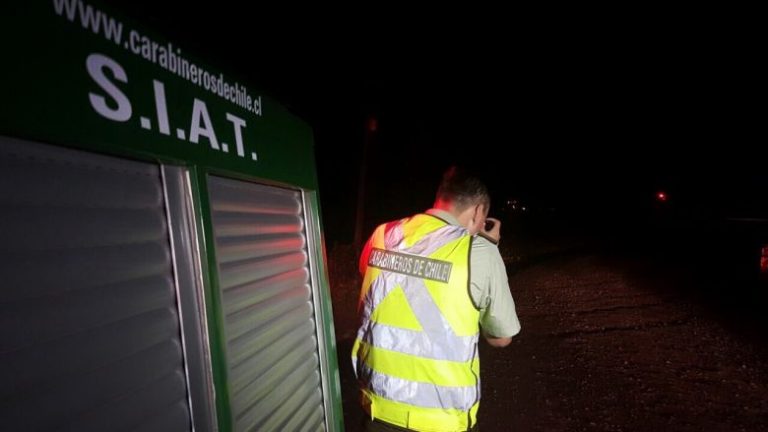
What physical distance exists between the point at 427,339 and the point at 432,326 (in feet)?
0.20

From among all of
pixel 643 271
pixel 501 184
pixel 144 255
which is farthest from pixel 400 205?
pixel 501 184

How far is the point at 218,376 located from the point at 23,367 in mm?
587

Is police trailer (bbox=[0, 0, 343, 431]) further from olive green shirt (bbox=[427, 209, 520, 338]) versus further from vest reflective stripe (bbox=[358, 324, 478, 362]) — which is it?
olive green shirt (bbox=[427, 209, 520, 338])

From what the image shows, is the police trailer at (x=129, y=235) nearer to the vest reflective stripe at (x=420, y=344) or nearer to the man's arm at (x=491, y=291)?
the vest reflective stripe at (x=420, y=344)

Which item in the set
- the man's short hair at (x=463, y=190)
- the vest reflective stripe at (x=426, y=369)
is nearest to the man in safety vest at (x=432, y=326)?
the vest reflective stripe at (x=426, y=369)

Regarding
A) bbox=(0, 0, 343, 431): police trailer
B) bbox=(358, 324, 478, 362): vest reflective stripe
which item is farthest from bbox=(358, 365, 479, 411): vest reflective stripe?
→ bbox=(0, 0, 343, 431): police trailer

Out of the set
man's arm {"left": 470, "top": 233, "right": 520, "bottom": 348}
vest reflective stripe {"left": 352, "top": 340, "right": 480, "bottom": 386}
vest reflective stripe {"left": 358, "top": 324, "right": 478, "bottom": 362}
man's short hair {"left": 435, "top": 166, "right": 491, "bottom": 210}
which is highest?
man's short hair {"left": 435, "top": 166, "right": 491, "bottom": 210}

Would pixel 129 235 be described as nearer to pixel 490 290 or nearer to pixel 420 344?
pixel 420 344

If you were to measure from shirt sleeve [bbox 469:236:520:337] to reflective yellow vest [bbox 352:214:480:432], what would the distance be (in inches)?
1.7

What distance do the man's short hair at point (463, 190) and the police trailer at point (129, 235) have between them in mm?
875

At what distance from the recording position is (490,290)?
1969 mm

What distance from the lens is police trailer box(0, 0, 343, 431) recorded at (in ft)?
3.23

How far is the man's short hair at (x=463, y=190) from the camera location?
2.26 m

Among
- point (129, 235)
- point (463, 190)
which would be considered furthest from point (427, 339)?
point (129, 235)
